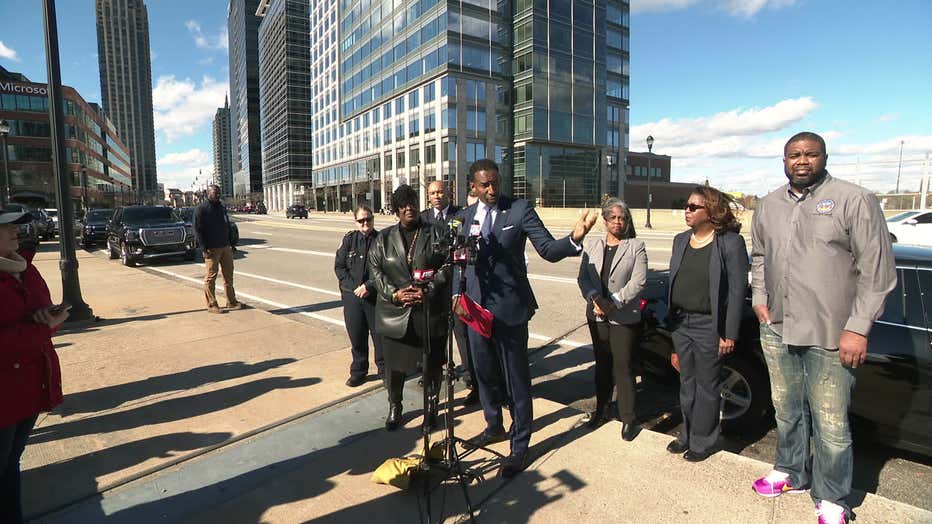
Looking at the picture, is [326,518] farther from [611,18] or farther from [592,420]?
[611,18]

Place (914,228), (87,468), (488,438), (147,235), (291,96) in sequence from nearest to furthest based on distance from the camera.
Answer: (87,468)
(488,438)
(914,228)
(147,235)
(291,96)

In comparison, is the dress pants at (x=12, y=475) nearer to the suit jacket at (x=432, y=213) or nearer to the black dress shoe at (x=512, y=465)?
the black dress shoe at (x=512, y=465)

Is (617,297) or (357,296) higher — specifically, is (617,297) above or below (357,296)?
above

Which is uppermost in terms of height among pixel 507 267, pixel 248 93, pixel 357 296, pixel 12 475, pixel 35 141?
pixel 248 93

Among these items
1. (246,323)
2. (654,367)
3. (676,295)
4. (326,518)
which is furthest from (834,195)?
(246,323)

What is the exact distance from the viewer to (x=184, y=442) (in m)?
3.75

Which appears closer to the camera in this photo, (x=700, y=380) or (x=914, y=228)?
(x=700, y=380)

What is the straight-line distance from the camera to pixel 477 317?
3207mm

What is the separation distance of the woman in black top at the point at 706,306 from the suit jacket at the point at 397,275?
1.72 meters

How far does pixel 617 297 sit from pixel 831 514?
5.73ft

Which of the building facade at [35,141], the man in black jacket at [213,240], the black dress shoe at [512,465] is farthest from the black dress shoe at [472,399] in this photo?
the building facade at [35,141]

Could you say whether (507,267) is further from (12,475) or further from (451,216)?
(12,475)

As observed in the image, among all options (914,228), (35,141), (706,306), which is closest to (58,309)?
(706,306)

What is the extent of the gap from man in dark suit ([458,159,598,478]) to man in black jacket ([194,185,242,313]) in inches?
246
